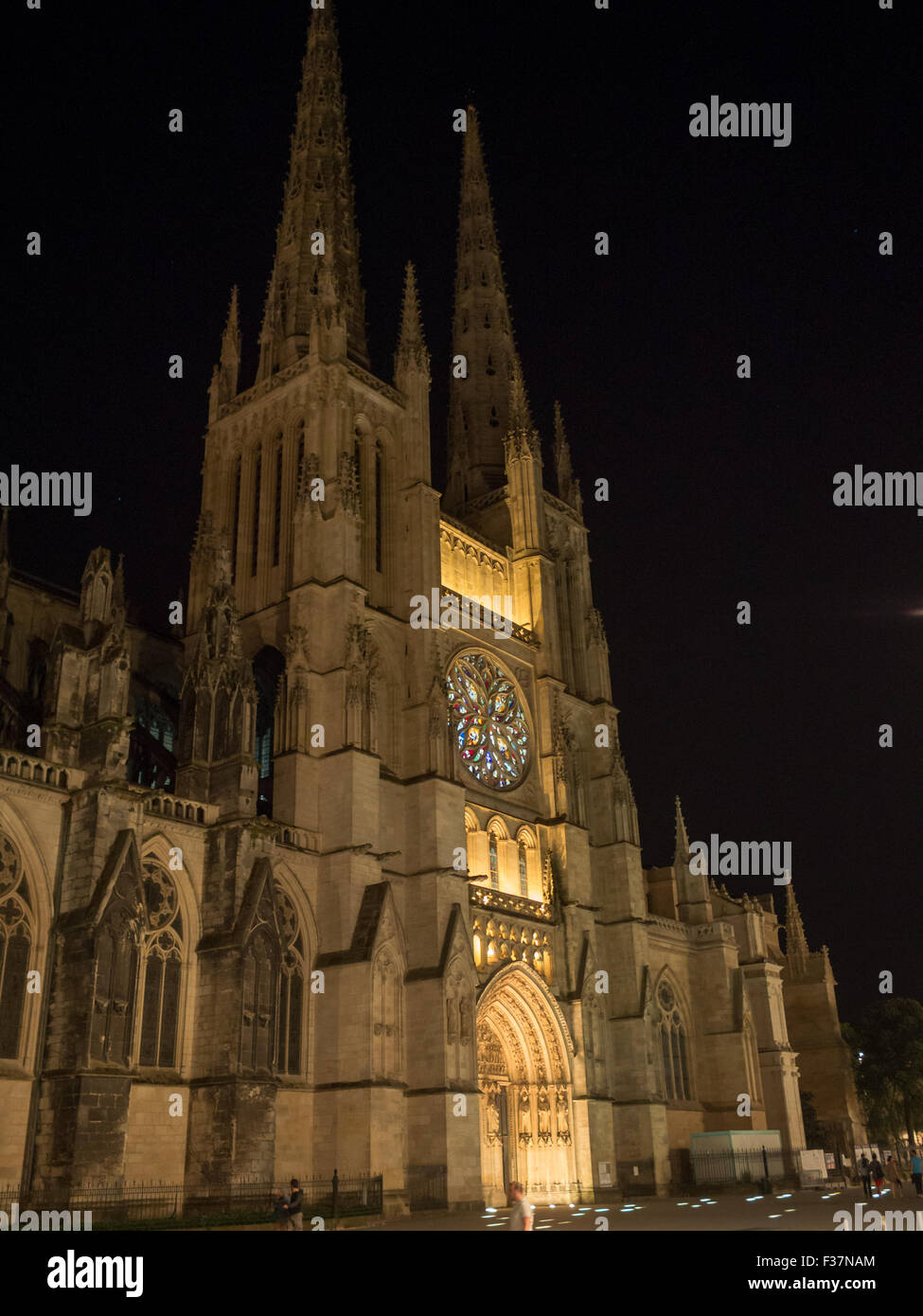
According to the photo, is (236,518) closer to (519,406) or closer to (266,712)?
(266,712)

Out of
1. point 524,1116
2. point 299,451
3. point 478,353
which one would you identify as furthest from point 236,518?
point 524,1116

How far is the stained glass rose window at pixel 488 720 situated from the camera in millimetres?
40656

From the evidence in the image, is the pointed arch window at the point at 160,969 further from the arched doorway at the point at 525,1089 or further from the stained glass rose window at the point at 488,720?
the stained glass rose window at the point at 488,720

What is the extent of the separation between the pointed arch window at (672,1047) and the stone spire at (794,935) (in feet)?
72.2

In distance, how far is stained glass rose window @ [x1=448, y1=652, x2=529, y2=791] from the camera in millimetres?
40656

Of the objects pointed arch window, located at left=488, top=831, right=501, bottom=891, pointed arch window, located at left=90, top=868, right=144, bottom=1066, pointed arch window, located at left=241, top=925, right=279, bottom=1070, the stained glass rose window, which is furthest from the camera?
the stained glass rose window

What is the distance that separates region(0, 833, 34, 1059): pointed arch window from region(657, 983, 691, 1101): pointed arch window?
26.7m

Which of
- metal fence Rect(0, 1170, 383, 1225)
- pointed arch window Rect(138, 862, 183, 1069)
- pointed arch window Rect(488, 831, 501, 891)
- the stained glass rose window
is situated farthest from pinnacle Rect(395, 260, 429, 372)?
metal fence Rect(0, 1170, 383, 1225)

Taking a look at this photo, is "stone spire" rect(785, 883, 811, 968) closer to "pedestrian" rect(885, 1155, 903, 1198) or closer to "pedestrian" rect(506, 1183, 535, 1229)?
"pedestrian" rect(885, 1155, 903, 1198)

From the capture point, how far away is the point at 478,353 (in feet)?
183
